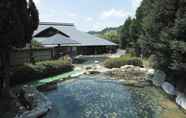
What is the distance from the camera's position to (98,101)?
39.9ft

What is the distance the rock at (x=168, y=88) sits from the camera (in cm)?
1348

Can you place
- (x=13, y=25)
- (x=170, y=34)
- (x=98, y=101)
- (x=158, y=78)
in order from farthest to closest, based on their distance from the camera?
(x=158, y=78) → (x=170, y=34) → (x=98, y=101) → (x=13, y=25)

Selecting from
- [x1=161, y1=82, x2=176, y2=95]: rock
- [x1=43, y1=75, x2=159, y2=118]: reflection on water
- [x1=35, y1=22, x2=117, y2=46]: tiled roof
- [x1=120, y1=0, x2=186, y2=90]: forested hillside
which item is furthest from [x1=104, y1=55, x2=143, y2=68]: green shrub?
[x1=35, y1=22, x2=117, y2=46]: tiled roof

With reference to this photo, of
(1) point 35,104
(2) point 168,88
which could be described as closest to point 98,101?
(1) point 35,104

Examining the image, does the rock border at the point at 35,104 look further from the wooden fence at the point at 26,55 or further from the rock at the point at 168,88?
the rock at the point at 168,88

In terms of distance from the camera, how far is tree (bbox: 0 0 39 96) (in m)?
9.86

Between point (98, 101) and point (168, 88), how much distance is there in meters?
4.77

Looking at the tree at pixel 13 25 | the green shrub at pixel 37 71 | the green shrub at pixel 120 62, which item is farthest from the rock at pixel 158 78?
the tree at pixel 13 25

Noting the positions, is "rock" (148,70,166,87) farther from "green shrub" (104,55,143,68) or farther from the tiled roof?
the tiled roof

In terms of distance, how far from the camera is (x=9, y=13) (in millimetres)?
A: 9953

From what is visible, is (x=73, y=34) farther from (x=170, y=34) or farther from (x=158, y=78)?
(x=170, y=34)

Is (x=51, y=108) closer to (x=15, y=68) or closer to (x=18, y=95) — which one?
(x=18, y=95)

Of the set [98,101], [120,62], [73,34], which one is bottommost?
[98,101]

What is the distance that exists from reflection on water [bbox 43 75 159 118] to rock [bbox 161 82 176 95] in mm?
1470
